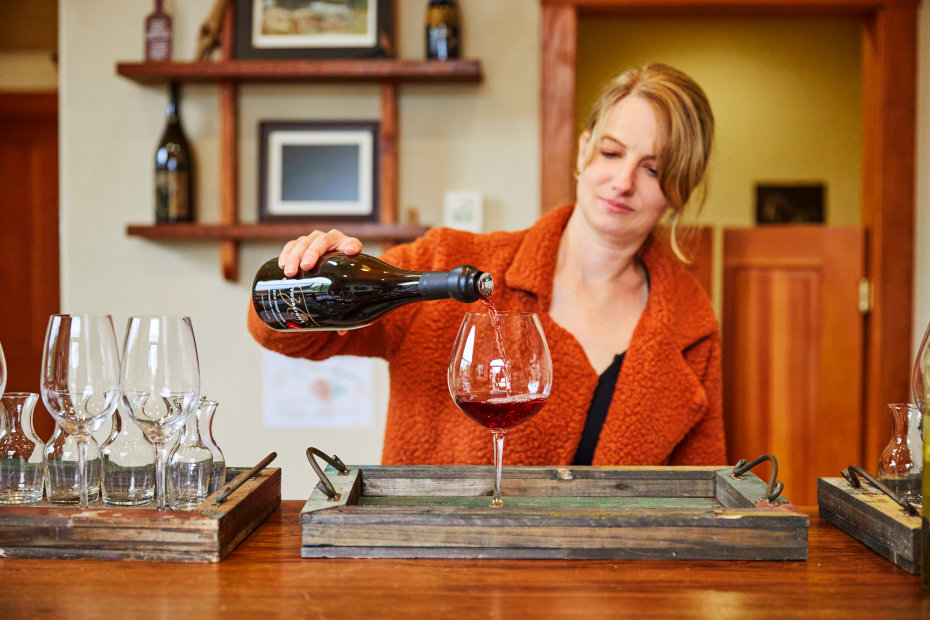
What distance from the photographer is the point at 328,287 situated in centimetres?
107

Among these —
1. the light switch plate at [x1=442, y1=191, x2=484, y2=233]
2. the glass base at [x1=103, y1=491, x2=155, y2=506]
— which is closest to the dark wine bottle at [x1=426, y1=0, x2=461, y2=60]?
the light switch plate at [x1=442, y1=191, x2=484, y2=233]

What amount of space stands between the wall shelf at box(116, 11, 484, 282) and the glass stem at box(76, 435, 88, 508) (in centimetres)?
152

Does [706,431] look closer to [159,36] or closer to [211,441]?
[211,441]

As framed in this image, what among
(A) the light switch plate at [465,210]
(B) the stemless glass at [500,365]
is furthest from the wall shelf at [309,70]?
(B) the stemless glass at [500,365]

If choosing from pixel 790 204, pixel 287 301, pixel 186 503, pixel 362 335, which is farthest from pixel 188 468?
pixel 790 204

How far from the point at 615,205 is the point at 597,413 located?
37 cm

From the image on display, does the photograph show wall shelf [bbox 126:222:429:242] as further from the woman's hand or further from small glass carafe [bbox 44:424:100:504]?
small glass carafe [bbox 44:424:100:504]

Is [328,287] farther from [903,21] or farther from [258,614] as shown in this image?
[903,21]

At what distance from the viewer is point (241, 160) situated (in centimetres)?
256

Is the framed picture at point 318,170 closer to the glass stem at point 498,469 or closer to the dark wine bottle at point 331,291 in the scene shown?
the dark wine bottle at point 331,291

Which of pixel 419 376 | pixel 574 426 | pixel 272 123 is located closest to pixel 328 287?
pixel 419 376

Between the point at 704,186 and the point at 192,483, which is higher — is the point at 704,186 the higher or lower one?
the higher one

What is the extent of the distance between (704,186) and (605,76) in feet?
8.30

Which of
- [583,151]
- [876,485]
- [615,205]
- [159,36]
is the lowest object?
[876,485]
